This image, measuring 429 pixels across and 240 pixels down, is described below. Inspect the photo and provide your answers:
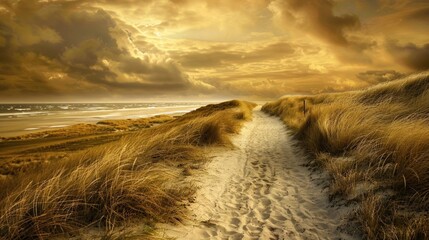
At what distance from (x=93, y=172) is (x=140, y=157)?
6.19ft

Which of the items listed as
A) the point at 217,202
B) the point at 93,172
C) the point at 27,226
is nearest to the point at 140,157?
the point at 93,172

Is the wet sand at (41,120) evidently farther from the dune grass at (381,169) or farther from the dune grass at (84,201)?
the dune grass at (381,169)

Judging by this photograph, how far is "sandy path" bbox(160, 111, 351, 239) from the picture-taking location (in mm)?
3697

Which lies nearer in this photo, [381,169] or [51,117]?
[381,169]

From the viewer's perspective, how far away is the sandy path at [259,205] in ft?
12.1

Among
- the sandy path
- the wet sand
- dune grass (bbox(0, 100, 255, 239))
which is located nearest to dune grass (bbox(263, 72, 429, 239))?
the sandy path

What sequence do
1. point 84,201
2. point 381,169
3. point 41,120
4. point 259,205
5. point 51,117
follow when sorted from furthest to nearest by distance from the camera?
point 51,117 < point 41,120 < point 259,205 < point 381,169 < point 84,201

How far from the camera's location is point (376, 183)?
13.7 feet

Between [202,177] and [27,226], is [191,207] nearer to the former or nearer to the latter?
[202,177]

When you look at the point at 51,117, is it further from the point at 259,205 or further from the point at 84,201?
the point at 259,205

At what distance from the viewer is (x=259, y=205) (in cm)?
466

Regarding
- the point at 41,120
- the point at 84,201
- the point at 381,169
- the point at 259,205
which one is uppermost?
the point at 381,169

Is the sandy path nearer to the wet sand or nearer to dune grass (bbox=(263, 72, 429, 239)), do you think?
dune grass (bbox=(263, 72, 429, 239))

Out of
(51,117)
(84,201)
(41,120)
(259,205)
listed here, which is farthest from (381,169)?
(51,117)
